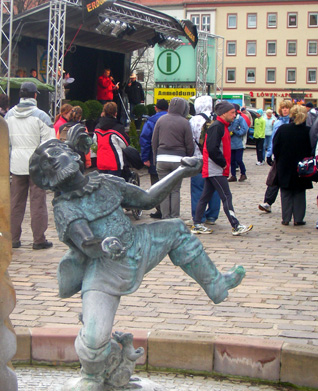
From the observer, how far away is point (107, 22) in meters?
18.4

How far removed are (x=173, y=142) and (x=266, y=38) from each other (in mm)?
67614

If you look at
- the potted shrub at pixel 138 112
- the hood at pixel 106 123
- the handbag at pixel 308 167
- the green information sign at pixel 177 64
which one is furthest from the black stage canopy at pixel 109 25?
the handbag at pixel 308 167

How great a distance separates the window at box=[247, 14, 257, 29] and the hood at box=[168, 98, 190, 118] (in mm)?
67107

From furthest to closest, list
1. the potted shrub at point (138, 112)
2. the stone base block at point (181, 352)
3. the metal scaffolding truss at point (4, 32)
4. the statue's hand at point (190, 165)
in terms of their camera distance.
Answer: the potted shrub at point (138, 112) → the metal scaffolding truss at point (4, 32) → the stone base block at point (181, 352) → the statue's hand at point (190, 165)

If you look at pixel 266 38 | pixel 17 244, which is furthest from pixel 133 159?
pixel 266 38

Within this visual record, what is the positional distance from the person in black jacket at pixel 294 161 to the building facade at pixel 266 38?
63893 mm

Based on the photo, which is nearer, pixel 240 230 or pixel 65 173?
pixel 65 173

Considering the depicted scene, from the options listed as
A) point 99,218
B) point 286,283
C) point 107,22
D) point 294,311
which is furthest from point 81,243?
point 107,22

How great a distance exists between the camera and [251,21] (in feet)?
243

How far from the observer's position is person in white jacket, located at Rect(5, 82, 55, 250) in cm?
806

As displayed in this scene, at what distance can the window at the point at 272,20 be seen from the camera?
73375 mm

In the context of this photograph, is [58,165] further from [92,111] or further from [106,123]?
[92,111]

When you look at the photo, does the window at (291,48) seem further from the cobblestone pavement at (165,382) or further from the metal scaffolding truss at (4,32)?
the cobblestone pavement at (165,382)

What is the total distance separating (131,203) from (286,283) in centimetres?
340
